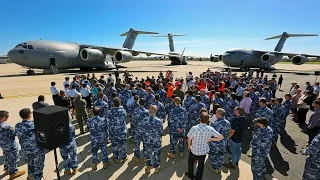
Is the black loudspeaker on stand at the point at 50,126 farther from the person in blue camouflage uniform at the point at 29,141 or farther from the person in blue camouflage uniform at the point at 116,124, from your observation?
the person in blue camouflage uniform at the point at 116,124

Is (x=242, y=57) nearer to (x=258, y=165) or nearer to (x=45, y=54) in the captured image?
(x=45, y=54)

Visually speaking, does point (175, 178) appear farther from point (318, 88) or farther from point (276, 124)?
point (318, 88)

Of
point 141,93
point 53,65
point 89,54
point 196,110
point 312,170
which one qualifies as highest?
point 89,54

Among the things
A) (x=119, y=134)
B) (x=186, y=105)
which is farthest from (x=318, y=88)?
(x=119, y=134)

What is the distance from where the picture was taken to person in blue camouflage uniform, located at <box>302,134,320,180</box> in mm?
3826

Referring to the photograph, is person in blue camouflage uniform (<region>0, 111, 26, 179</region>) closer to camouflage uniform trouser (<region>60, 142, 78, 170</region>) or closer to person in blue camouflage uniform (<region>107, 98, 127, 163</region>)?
camouflage uniform trouser (<region>60, 142, 78, 170</region>)

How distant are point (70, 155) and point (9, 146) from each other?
1394 millimetres

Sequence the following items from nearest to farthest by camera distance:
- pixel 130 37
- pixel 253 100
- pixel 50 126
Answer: pixel 50 126 → pixel 253 100 → pixel 130 37

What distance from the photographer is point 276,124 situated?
6.58 metres

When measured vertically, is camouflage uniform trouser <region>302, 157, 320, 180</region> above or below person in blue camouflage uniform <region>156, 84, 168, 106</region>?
below

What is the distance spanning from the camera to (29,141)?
4.29 m

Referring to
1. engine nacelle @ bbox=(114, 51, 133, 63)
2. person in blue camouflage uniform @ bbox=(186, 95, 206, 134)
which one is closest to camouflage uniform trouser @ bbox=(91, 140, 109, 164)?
person in blue camouflage uniform @ bbox=(186, 95, 206, 134)

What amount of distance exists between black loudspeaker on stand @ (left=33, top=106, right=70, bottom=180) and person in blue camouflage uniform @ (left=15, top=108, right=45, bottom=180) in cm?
84

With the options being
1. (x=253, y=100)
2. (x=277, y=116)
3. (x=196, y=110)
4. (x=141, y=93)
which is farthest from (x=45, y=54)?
(x=277, y=116)
